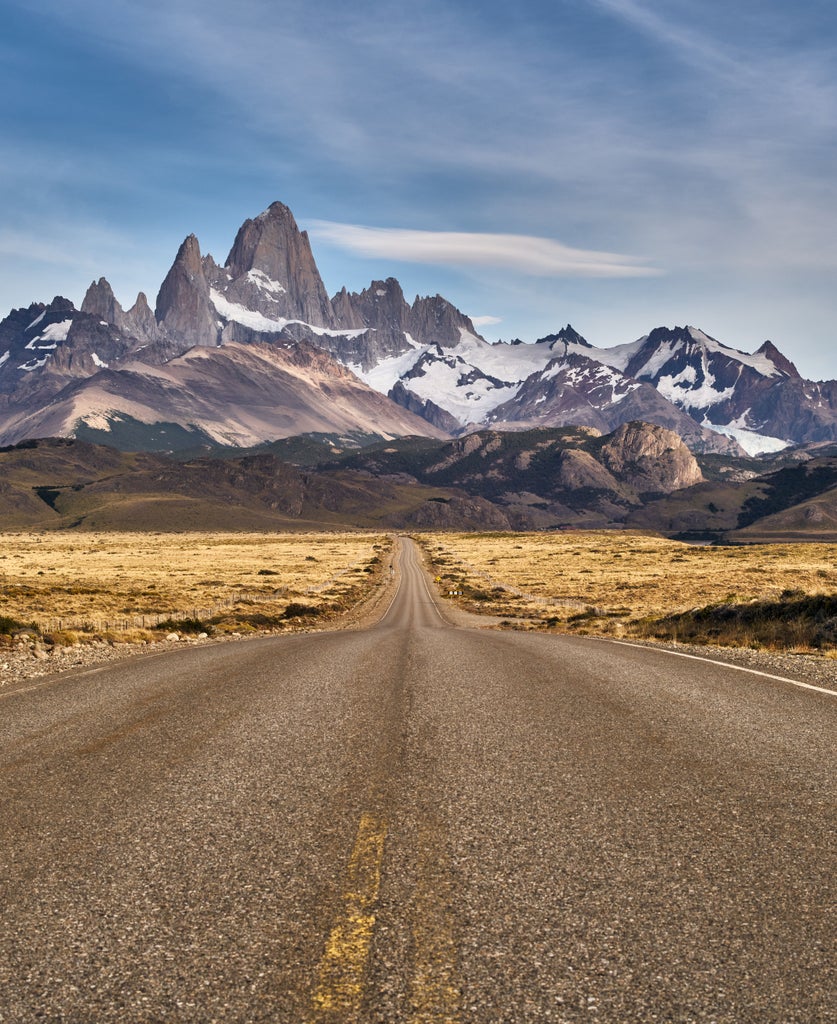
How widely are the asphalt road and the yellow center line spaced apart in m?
0.02

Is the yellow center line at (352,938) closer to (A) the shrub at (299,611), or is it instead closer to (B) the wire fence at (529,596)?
(A) the shrub at (299,611)

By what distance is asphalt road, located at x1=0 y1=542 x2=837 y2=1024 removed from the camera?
463 centimetres

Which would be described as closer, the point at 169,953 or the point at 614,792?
the point at 169,953

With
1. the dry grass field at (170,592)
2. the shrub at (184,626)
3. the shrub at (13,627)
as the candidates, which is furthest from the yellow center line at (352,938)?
the shrub at (184,626)

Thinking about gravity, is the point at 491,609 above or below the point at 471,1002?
below

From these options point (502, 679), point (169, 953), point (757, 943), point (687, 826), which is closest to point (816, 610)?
point (502, 679)

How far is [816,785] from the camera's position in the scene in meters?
8.45

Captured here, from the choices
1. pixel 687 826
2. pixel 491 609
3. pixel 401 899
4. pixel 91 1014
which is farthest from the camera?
pixel 491 609

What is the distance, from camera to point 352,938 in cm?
516

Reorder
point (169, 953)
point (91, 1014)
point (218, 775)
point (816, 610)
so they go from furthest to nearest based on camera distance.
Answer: point (816, 610)
point (218, 775)
point (169, 953)
point (91, 1014)

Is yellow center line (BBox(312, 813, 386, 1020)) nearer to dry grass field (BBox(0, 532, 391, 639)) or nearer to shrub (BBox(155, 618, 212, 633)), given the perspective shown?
dry grass field (BBox(0, 532, 391, 639))

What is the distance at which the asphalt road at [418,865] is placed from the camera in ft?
15.2

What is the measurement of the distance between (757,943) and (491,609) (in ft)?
184

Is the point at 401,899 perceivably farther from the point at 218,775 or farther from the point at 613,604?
the point at 613,604
